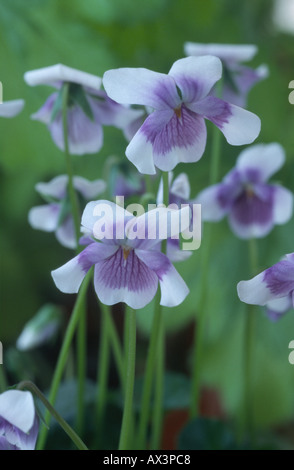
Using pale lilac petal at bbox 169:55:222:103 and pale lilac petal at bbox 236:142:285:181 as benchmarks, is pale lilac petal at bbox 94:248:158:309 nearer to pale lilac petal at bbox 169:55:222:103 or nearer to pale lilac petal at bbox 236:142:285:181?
pale lilac petal at bbox 169:55:222:103

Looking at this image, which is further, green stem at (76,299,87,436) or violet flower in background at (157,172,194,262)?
green stem at (76,299,87,436)

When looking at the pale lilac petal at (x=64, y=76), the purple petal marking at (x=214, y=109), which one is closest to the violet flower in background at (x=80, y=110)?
the pale lilac petal at (x=64, y=76)

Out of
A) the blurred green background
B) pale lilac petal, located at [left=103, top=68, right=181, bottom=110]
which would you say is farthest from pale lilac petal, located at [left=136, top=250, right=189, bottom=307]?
the blurred green background

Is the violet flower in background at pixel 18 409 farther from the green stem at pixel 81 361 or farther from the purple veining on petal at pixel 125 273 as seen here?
the green stem at pixel 81 361

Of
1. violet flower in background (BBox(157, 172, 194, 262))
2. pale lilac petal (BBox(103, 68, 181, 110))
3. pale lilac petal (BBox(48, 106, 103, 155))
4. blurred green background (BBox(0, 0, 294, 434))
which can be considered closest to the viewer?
pale lilac petal (BBox(103, 68, 181, 110))

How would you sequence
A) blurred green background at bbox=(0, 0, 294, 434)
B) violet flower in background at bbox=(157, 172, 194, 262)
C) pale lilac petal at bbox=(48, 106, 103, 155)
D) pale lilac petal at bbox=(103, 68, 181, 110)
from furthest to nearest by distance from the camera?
blurred green background at bbox=(0, 0, 294, 434) < pale lilac petal at bbox=(48, 106, 103, 155) < violet flower in background at bbox=(157, 172, 194, 262) < pale lilac petal at bbox=(103, 68, 181, 110)

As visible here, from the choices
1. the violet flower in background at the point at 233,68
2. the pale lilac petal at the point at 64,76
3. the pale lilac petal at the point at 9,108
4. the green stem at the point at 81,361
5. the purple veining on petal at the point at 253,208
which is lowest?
the green stem at the point at 81,361
